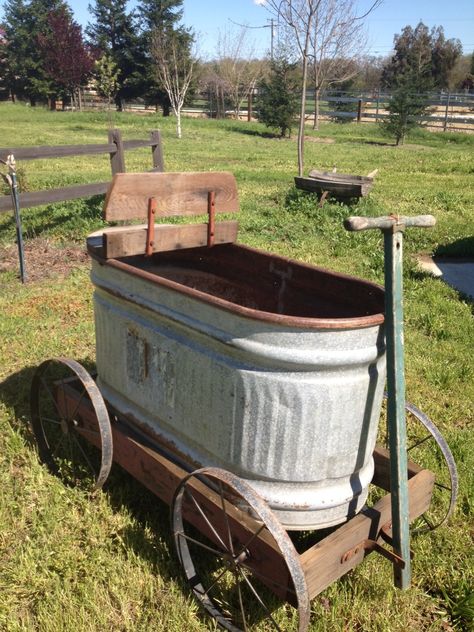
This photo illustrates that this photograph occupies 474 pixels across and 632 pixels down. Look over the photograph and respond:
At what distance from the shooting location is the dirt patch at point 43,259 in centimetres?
667

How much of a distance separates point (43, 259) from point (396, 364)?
5862 millimetres

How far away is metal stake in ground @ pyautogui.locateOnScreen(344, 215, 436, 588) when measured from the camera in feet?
6.68

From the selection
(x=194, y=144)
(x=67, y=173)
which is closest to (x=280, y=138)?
→ (x=194, y=144)

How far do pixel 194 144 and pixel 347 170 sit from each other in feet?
23.8

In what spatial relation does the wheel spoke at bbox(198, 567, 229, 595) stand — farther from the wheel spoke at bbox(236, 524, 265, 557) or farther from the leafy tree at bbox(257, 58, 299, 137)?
the leafy tree at bbox(257, 58, 299, 137)

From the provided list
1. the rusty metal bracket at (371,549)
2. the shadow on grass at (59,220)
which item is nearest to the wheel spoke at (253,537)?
the rusty metal bracket at (371,549)

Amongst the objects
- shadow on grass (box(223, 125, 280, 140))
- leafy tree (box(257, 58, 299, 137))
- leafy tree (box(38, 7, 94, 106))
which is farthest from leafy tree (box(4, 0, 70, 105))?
leafy tree (box(257, 58, 299, 137))

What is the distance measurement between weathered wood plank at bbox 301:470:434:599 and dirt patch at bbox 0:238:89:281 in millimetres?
5089

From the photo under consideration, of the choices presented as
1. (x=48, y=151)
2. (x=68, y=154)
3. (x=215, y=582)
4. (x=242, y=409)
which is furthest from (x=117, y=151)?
(x=215, y=582)

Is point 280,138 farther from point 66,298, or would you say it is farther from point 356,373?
point 356,373

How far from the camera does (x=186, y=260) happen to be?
3.53 meters

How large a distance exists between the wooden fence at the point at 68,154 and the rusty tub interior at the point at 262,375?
14.7ft

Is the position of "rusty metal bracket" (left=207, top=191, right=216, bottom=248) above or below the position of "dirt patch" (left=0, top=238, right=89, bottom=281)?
above

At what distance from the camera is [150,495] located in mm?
3084
